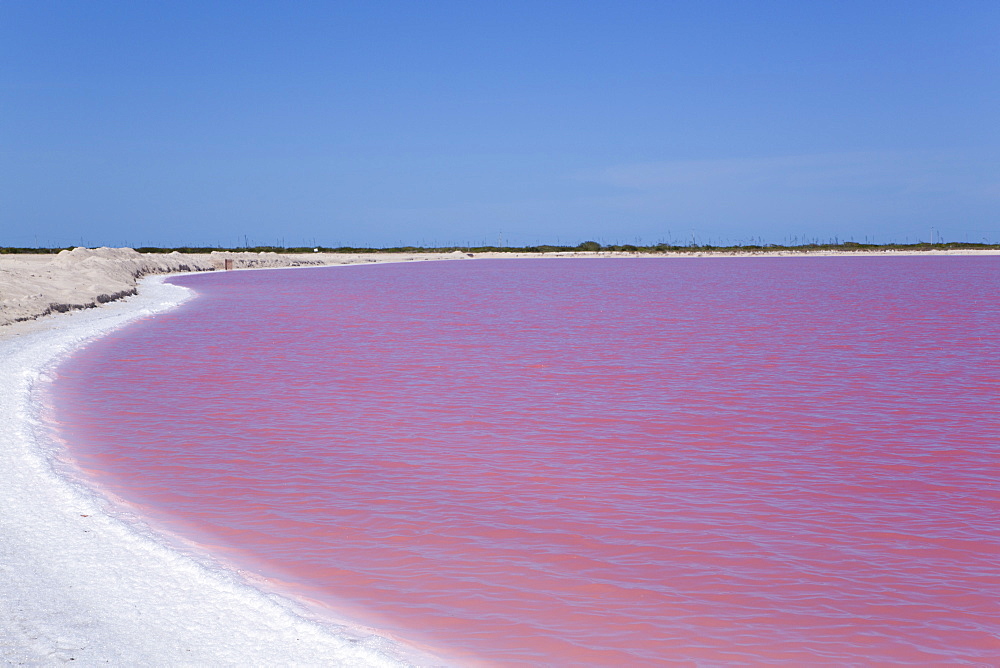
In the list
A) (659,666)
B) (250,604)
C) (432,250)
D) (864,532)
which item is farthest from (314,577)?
(432,250)

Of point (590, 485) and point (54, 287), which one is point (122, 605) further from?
point (54, 287)

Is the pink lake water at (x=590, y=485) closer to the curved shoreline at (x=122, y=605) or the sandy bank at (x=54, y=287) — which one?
the curved shoreline at (x=122, y=605)

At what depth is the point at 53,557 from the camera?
15.3ft

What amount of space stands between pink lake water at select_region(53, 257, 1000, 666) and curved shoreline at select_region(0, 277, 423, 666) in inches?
13.4

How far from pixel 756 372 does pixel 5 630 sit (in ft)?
33.3

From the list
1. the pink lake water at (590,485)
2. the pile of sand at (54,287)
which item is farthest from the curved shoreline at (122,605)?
the pile of sand at (54,287)

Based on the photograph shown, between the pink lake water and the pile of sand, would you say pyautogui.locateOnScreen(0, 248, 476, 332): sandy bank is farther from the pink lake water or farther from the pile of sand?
the pink lake water

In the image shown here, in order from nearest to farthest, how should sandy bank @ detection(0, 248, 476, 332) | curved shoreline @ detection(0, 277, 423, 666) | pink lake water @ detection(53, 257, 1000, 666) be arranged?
1. curved shoreline @ detection(0, 277, 423, 666)
2. pink lake water @ detection(53, 257, 1000, 666)
3. sandy bank @ detection(0, 248, 476, 332)

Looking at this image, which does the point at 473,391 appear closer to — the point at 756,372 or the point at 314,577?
the point at 756,372

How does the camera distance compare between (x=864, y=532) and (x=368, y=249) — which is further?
(x=368, y=249)

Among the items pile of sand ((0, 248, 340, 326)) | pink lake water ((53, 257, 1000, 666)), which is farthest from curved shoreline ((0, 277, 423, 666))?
pile of sand ((0, 248, 340, 326))

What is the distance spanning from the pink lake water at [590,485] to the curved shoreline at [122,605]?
34 cm

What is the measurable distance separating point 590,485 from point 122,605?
3.48m

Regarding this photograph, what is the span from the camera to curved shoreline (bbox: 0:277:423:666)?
143 inches
